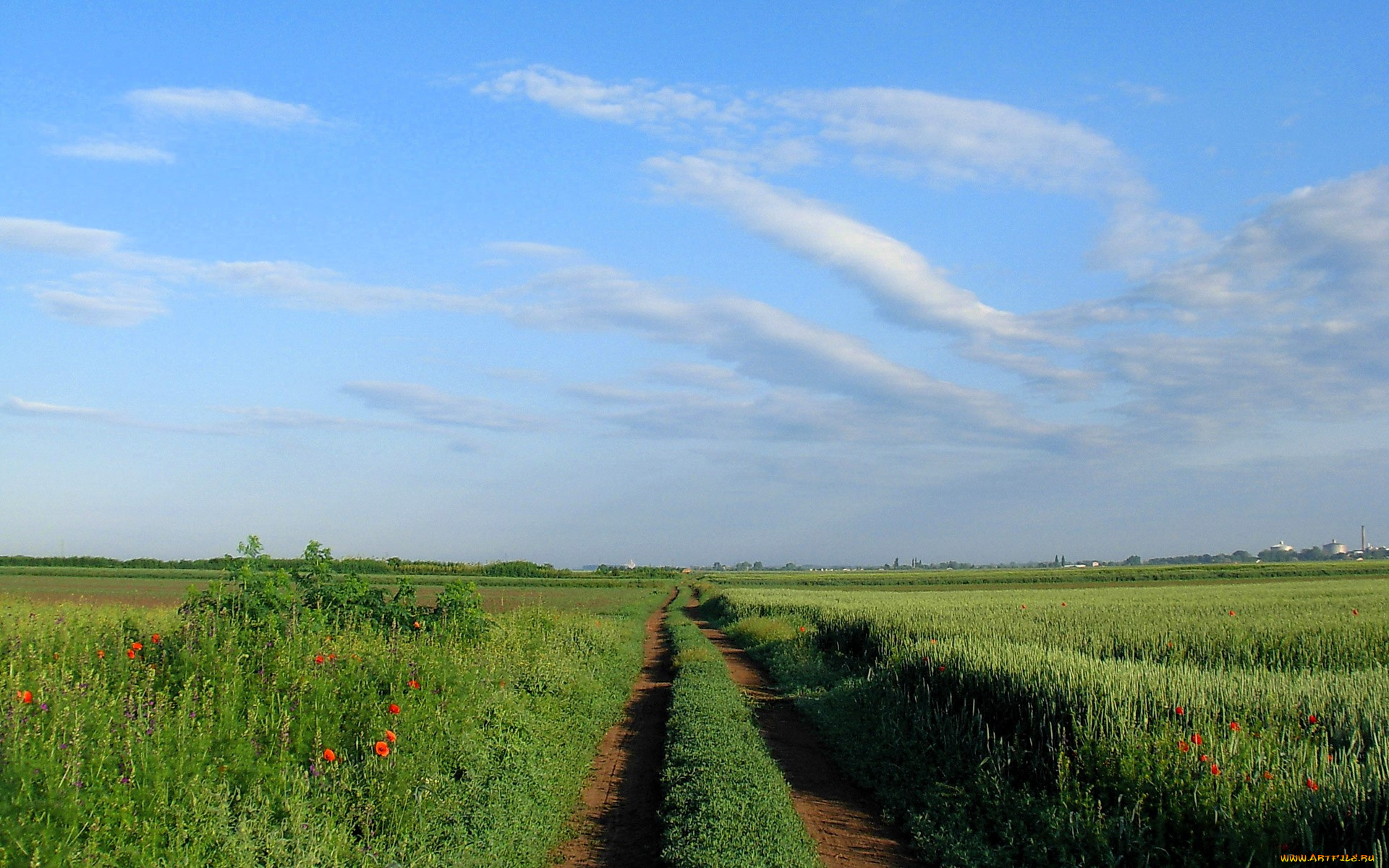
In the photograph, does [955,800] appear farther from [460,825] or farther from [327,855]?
[327,855]

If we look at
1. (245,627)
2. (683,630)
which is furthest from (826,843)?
(683,630)

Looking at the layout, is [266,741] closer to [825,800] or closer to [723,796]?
[723,796]

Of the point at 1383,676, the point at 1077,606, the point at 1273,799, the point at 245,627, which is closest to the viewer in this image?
the point at 1273,799

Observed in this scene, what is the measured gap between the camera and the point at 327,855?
5.94 meters

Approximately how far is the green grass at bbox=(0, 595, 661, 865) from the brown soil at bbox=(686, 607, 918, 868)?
2.66m

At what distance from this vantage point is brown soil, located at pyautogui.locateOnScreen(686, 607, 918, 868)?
291 inches

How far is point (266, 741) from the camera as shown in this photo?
7.03 meters

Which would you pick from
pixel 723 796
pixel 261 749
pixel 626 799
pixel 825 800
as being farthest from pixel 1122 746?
pixel 261 749

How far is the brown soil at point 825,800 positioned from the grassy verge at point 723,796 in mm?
259

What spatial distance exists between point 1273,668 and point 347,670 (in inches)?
615

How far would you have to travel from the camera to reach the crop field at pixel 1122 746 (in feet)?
21.7

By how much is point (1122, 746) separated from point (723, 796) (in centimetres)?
417

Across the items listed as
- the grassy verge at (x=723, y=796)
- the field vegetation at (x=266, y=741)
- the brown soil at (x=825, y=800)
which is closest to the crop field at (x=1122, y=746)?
the brown soil at (x=825, y=800)

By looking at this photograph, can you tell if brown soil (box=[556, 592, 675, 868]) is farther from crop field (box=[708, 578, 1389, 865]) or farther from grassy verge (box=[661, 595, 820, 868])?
crop field (box=[708, 578, 1389, 865])
